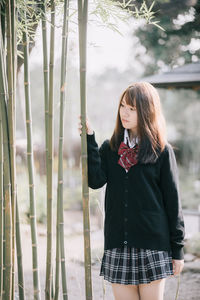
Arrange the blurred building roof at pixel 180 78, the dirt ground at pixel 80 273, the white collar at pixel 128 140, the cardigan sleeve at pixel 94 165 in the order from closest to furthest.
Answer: the cardigan sleeve at pixel 94 165, the white collar at pixel 128 140, the dirt ground at pixel 80 273, the blurred building roof at pixel 180 78

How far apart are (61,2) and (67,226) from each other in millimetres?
4027

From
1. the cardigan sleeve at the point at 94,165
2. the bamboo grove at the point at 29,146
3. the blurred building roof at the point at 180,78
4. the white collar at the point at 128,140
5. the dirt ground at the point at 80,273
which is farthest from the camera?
the blurred building roof at the point at 180,78

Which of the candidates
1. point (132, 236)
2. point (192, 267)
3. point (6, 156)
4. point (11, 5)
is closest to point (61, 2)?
point (11, 5)

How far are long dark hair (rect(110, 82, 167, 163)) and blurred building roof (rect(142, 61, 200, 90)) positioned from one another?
7.12 feet

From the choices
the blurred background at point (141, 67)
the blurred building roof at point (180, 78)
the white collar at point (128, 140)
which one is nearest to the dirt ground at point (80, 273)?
the blurred background at point (141, 67)

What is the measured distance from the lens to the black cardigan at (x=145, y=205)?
1.42 meters

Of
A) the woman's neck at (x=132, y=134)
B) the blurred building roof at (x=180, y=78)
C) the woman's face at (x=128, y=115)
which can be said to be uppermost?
the blurred building roof at (x=180, y=78)

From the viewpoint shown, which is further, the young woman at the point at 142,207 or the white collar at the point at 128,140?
the white collar at the point at 128,140

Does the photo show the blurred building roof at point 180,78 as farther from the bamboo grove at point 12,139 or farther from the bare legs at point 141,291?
the bare legs at point 141,291

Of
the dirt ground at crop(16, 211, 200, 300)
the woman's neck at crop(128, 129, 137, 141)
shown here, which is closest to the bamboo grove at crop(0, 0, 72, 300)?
the woman's neck at crop(128, 129, 137, 141)

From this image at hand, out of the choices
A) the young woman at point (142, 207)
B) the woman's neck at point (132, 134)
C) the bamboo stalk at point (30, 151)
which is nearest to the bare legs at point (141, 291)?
the young woman at point (142, 207)

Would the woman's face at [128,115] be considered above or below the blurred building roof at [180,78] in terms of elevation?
below

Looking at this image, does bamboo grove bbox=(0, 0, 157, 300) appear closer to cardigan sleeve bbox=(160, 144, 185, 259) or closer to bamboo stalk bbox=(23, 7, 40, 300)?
bamboo stalk bbox=(23, 7, 40, 300)

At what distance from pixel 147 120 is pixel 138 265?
0.58m
